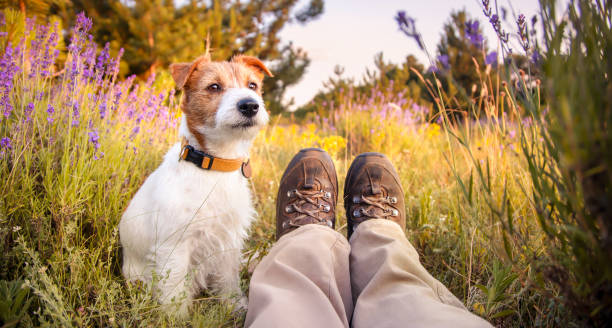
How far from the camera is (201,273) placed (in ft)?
6.50

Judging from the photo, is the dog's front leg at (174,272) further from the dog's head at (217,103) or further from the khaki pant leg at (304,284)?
the dog's head at (217,103)

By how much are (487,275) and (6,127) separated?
3.09m

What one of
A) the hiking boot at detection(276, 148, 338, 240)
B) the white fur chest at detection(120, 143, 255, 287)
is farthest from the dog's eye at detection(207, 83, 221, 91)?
the hiking boot at detection(276, 148, 338, 240)

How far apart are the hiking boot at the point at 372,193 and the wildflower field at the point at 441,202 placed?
0.22 m

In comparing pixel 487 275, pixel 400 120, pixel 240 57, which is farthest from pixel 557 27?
pixel 400 120

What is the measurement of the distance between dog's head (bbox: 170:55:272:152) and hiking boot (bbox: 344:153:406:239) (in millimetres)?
959

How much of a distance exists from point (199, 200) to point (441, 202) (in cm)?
228

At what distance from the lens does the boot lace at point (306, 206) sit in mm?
2215

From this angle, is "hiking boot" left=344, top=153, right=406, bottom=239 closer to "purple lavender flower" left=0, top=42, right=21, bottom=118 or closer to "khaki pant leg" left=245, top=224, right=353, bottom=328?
"khaki pant leg" left=245, top=224, right=353, bottom=328

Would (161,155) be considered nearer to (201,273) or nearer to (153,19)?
(201,273)

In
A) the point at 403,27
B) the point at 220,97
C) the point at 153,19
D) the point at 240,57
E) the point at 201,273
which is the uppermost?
the point at 153,19

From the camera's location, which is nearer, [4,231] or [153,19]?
[4,231]

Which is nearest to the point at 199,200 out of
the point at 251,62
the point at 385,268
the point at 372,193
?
the point at 385,268

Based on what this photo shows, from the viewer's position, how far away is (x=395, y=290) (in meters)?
1.45
